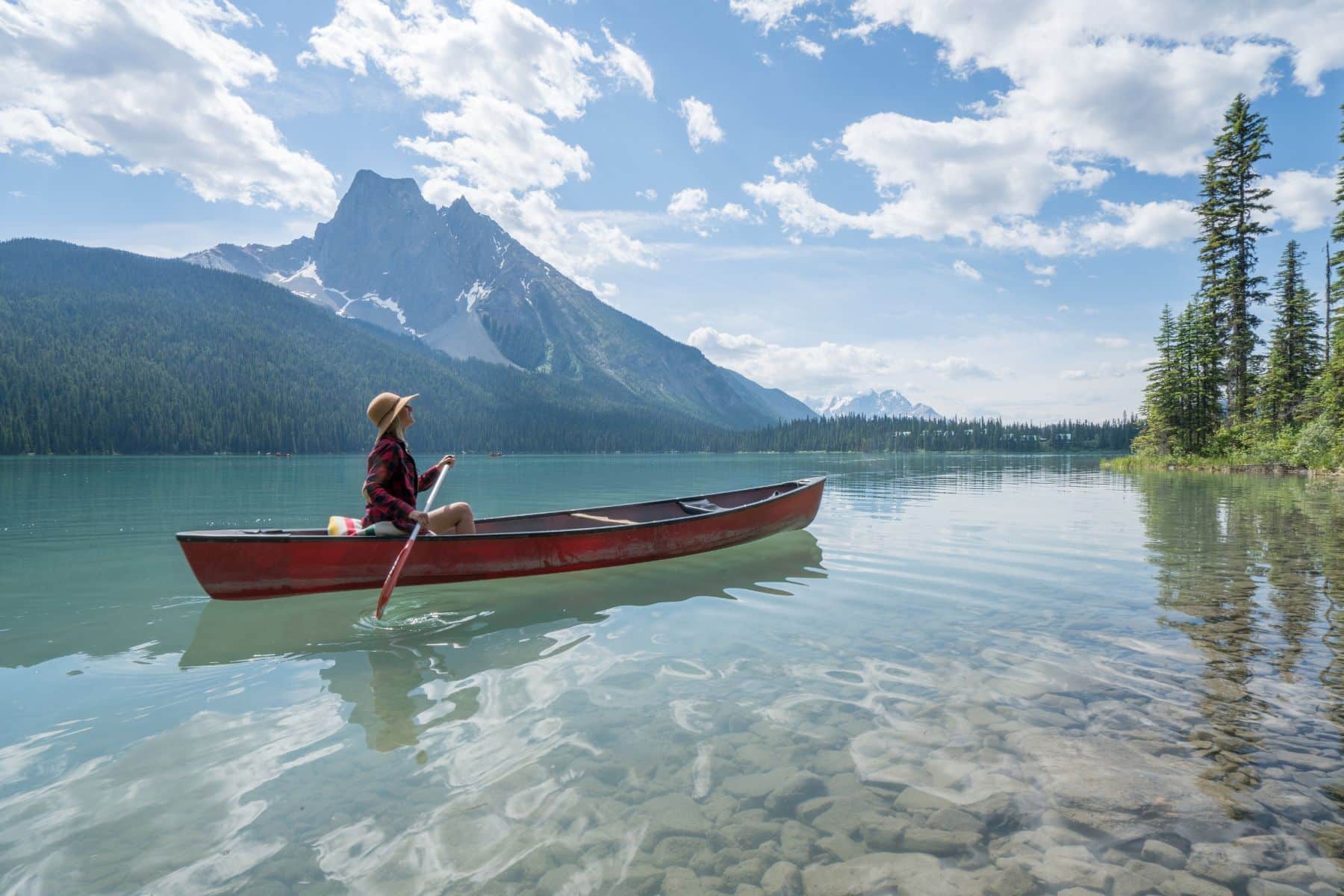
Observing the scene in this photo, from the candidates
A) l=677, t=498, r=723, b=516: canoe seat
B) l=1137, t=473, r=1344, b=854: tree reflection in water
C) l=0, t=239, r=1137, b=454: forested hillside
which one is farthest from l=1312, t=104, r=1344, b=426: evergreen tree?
l=0, t=239, r=1137, b=454: forested hillside

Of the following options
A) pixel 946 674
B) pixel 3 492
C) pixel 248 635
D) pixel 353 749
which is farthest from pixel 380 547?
pixel 3 492

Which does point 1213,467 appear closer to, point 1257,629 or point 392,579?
point 1257,629

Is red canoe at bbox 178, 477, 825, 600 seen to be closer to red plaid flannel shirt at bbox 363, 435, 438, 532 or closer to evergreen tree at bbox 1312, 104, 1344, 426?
red plaid flannel shirt at bbox 363, 435, 438, 532

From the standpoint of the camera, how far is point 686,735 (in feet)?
16.1

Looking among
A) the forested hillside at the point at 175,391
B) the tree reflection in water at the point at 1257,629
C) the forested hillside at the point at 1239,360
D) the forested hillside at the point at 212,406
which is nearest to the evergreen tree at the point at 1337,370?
the forested hillside at the point at 1239,360

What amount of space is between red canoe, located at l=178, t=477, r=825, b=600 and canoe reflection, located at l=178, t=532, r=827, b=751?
14.5 inches

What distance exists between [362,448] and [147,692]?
154192 mm

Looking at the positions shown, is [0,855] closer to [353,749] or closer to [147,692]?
[353,749]

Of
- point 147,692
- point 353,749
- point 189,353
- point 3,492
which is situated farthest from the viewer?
point 189,353

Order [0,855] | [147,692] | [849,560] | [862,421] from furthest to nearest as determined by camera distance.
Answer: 1. [862,421]
2. [849,560]
3. [147,692]
4. [0,855]

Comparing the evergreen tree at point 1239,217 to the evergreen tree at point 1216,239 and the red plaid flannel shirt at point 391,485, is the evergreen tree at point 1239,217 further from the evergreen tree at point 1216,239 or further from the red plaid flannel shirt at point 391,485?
the red plaid flannel shirt at point 391,485

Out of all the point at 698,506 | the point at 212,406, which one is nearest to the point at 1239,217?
the point at 698,506

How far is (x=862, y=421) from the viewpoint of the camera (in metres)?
186

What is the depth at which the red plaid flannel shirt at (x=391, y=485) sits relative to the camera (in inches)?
348
